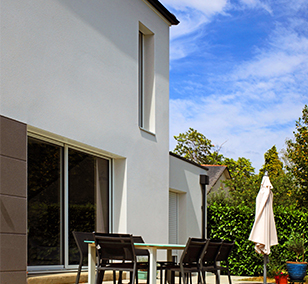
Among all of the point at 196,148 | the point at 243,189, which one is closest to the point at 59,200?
the point at 243,189

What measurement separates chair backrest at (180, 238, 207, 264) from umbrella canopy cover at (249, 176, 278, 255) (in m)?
3.33

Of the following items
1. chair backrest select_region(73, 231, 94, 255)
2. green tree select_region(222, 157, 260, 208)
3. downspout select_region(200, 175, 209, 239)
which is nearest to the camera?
chair backrest select_region(73, 231, 94, 255)

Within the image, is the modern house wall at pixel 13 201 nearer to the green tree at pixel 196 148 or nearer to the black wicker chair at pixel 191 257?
the black wicker chair at pixel 191 257


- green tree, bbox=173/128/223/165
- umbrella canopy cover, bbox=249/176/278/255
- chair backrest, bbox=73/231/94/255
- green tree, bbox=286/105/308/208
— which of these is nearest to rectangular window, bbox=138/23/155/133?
umbrella canopy cover, bbox=249/176/278/255

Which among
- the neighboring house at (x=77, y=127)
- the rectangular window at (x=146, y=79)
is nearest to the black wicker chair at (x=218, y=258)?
the neighboring house at (x=77, y=127)

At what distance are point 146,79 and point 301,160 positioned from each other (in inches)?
323

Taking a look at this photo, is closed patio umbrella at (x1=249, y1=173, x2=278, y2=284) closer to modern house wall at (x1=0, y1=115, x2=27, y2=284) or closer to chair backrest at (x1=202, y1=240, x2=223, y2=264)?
chair backrest at (x1=202, y1=240, x2=223, y2=264)

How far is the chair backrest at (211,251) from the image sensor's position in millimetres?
5857

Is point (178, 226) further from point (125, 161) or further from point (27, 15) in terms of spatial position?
point (27, 15)

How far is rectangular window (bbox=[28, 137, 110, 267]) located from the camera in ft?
20.6

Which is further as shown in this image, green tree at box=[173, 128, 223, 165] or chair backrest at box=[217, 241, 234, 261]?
green tree at box=[173, 128, 223, 165]

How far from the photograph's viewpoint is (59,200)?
687cm

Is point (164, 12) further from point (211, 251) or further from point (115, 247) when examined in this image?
point (115, 247)

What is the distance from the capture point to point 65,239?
22.6 feet
